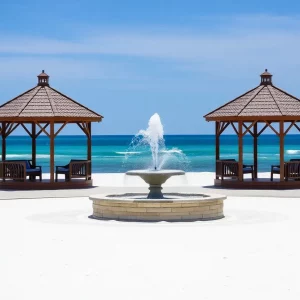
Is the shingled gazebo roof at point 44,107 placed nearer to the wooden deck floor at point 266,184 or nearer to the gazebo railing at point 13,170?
the gazebo railing at point 13,170

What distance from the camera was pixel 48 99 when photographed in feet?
74.0

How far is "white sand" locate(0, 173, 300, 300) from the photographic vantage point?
301 inches

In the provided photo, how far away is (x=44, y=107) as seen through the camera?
22109mm

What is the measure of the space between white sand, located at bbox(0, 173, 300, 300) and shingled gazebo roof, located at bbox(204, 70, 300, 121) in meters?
7.58

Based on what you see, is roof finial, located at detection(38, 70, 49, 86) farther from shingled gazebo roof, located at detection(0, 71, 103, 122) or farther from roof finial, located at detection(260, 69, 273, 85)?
roof finial, located at detection(260, 69, 273, 85)

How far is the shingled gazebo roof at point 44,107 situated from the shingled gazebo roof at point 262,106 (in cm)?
376

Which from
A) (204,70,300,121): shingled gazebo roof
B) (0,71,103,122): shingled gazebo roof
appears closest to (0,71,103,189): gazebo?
(0,71,103,122): shingled gazebo roof

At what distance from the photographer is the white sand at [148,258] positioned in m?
7.64

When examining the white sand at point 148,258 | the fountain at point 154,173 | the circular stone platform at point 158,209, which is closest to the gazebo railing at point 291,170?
the fountain at point 154,173

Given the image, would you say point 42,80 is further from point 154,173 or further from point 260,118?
point 154,173

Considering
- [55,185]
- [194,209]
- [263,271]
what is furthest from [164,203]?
[55,185]

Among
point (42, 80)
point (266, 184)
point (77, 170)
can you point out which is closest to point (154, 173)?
point (266, 184)

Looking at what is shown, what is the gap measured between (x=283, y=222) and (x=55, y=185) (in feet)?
32.4

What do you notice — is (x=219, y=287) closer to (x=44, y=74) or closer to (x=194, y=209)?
(x=194, y=209)
